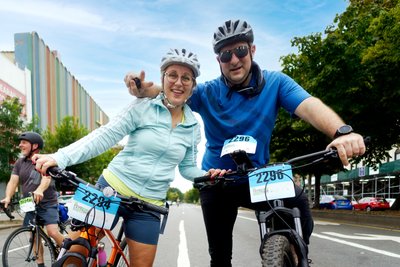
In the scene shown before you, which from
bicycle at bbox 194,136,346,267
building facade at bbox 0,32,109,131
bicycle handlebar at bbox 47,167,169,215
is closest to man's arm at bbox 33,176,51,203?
bicycle handlebar at bbox 47,167,169,215

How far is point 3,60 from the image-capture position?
34875 mm

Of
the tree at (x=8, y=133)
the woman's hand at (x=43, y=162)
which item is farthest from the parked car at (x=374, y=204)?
the woman's hand at (x=43, y=162)

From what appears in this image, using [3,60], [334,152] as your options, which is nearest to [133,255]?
[334,152]

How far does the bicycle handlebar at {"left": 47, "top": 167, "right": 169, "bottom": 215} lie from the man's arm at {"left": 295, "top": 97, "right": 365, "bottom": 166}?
113 cm

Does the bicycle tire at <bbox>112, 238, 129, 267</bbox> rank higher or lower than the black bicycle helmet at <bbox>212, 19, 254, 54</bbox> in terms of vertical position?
lower

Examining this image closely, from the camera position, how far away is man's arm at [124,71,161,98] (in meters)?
2.99

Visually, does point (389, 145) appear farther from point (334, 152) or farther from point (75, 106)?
point (75, 106)

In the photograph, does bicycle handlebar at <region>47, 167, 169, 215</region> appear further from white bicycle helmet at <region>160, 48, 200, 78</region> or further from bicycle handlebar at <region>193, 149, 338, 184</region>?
white bicycle helmet at <region>160, 48, 200, 78</region>

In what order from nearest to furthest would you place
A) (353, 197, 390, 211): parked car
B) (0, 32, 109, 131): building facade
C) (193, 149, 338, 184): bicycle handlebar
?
(193, 149, 338, 184): bicycle handlebar < (353, 197, 390, 211): parked car < (0, 32, 109, 131): building facade

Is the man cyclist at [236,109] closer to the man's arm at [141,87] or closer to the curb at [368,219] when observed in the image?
the man's arm at [141,87]

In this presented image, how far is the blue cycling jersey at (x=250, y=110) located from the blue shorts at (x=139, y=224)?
701mm

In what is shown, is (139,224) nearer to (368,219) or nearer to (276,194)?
(276,194)

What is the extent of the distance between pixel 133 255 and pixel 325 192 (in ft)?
217

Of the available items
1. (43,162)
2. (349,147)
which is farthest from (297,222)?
(43,162)
